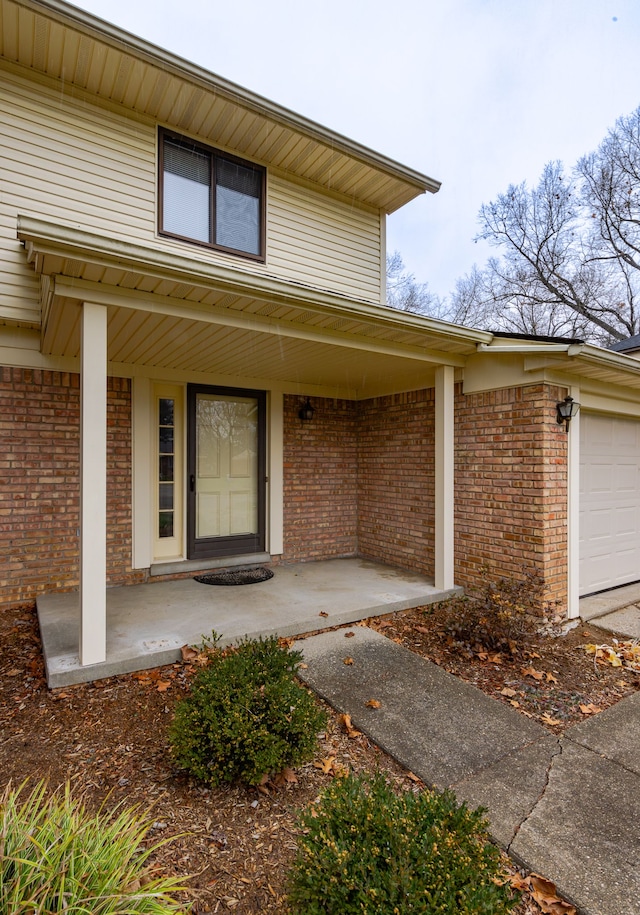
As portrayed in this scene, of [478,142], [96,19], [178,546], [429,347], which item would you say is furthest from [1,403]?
[478,142]

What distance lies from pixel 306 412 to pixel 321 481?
99 centimetres

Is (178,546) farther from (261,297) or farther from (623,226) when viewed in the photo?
(623,226)

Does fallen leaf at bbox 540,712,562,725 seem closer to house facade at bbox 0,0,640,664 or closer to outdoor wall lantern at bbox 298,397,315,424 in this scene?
house facade at bbox 0,0,640,664

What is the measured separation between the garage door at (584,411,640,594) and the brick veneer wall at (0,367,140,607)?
16.4ft

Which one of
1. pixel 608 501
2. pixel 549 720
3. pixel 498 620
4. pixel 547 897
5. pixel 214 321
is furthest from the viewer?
pixel 608 501

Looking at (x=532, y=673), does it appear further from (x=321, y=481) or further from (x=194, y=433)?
(x=194, y=433)

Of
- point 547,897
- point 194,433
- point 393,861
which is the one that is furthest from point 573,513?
point 194,433

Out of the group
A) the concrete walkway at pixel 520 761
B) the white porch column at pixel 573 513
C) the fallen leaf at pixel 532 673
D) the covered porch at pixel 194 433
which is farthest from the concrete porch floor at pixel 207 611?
the fallen leaf at pixel 532 673

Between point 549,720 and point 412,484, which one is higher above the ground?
point 412,484

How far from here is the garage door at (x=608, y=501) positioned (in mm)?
5098

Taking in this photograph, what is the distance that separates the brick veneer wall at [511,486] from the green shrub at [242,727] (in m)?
2.86

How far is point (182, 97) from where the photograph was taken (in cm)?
502

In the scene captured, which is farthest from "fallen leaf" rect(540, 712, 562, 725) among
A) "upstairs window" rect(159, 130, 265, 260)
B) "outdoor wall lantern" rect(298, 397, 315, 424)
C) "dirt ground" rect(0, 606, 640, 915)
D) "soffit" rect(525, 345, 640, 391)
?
"upstairs window" rect(159, 130, 265, 260)

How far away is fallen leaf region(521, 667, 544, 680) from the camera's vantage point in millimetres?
3496
